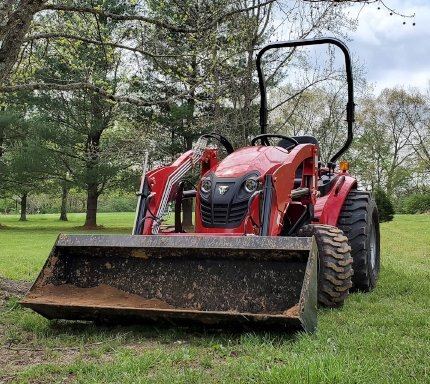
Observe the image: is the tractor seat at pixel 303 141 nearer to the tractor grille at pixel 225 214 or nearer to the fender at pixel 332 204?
the fender at pixel 332 204

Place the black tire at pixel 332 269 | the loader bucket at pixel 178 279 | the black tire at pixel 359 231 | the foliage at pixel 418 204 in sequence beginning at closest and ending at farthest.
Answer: the loader bucket at pixel 178 279 < the black tire at pixel 332 269 < the black tire at pixel 359 231 < the foliage at pixel 418 204

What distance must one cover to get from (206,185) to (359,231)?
73.0 inches

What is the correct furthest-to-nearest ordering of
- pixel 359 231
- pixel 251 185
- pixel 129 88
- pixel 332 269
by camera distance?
pixel 129 88 < pixel 359 231 < pixel 251 185 < pixel 332 269

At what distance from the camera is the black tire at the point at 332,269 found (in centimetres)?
449

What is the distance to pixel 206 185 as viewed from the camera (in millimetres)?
4973

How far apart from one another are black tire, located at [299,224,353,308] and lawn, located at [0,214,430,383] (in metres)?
0.14

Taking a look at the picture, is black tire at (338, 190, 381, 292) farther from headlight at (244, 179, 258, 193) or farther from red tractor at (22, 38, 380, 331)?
headlight at (244, 179, 258, 193)

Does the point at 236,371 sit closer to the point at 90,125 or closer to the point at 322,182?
the point at 322,182

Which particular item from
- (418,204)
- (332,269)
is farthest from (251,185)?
(418,204)

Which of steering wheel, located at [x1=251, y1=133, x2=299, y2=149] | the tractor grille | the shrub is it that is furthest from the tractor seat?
the shrub

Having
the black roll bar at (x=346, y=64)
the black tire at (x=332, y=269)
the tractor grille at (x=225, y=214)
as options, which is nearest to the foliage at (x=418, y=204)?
the black roll bar at (x=346, y=64)

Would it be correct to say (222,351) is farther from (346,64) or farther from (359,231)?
(346,64)

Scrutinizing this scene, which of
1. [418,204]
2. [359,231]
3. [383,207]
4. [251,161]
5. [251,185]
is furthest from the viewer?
[418,204]

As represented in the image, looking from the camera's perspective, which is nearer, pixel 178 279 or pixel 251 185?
pixel 178 279
